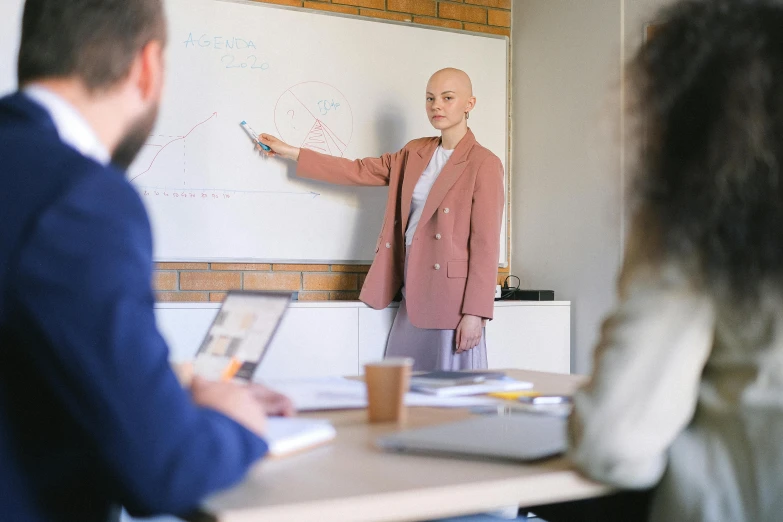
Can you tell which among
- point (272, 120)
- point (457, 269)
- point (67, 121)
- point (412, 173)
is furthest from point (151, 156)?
point (67, 121)

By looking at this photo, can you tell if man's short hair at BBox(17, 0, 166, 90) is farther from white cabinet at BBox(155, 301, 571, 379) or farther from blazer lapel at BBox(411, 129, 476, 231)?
blazer lapel at BBox(411, 129, 476, 231)

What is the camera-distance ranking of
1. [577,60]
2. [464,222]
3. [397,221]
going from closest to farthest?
[464,222] → [397,221] → [577,60]

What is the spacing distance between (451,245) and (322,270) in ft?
2.68

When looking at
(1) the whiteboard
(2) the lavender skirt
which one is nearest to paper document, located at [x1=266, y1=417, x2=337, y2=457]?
(2) the lavender skirt

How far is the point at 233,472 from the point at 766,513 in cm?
58

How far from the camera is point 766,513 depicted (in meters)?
0.92

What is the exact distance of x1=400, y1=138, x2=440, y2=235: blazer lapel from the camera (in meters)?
3.47

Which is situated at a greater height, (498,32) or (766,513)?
(498,32)

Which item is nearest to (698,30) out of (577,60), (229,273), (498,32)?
(229,273)

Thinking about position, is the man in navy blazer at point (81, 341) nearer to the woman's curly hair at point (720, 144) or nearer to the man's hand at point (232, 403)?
the man's hand at point (232, 403)

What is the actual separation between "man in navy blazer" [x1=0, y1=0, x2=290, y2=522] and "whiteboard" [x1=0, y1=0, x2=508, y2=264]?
2.65m

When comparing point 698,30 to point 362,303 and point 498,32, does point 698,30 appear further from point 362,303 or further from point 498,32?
point 498,32

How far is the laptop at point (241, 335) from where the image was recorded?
1.36m

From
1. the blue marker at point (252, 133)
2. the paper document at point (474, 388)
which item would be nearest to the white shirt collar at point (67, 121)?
the paper document at point (474, 388)
